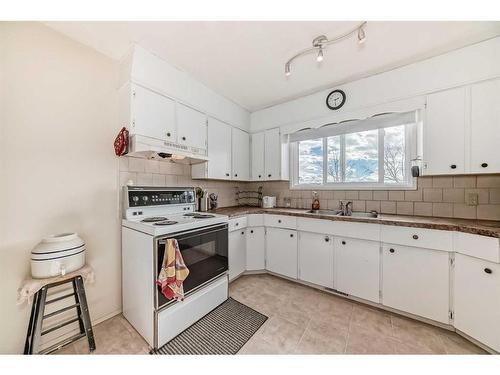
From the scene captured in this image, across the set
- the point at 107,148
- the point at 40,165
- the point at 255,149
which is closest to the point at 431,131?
the point at 255,149

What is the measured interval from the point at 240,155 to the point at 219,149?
0.47 meters

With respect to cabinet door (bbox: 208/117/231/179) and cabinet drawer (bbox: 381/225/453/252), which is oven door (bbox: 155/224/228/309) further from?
cabinet drawer (bbox: 381/225/453/252)

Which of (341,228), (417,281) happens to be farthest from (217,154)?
(417,281)

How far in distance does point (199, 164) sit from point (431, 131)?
2.48m

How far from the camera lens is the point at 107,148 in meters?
1.76

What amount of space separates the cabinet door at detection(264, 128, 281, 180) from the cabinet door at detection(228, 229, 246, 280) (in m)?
0.99

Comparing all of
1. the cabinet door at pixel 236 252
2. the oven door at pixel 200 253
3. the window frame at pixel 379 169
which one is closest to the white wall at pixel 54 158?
the oven door at pixel 200 253

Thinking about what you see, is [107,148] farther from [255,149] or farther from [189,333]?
[255,149]

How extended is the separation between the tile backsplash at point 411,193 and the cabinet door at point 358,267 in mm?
638

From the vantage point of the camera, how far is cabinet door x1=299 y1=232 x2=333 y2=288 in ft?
6.89

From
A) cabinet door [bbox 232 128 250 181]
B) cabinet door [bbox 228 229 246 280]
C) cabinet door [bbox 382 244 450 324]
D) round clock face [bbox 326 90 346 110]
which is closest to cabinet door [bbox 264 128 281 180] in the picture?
cabinet door [bbox 232 128 250 181]

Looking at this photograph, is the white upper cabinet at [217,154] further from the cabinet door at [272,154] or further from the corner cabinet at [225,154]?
the cabinet door at [272,154]
